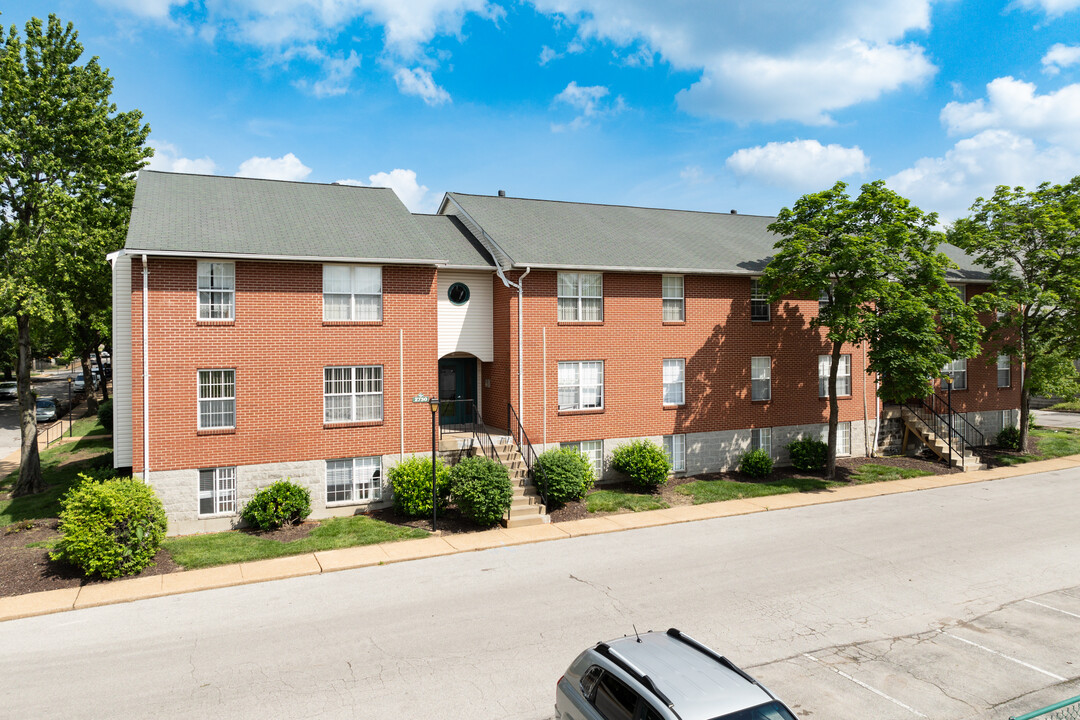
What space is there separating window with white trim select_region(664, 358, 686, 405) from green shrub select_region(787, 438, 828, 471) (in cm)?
497

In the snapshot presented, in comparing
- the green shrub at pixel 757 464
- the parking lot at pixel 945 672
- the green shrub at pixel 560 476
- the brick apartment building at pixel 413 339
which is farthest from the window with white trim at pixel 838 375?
the parking lot at pixel 945 672

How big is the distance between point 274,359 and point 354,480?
13.9 feet

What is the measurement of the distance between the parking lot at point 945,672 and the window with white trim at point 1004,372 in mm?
23407

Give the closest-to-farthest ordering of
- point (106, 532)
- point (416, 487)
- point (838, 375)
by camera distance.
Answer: point (106, 532) < point (416, 487) < point (838, 375)

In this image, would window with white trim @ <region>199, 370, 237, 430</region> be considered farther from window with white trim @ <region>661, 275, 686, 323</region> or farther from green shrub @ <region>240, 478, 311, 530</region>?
window with white trim @ <region>661, 275, 686, 323</region>

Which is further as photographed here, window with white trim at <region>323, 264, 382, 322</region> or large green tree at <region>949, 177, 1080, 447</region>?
large green tree at <region>949, 177, 1080, 447</region>

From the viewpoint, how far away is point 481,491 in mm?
17953

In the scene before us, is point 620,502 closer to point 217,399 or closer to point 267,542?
point 267,542

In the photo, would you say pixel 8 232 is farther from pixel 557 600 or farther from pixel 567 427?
pixel 557 600

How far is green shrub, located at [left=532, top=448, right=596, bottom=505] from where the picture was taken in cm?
1945

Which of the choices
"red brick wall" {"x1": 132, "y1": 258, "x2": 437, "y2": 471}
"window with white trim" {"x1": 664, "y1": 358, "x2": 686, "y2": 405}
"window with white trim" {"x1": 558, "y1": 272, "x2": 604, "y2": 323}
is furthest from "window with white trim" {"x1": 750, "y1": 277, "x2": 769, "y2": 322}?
"red brick wall" {"x1": 132, "y1": 258, "x2": 437, "y2": 471}

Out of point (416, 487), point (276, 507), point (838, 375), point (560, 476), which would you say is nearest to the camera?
→ point (276, 507)

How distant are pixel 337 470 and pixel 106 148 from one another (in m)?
14.7

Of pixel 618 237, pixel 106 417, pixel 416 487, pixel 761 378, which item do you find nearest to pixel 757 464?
pixel 761 378
